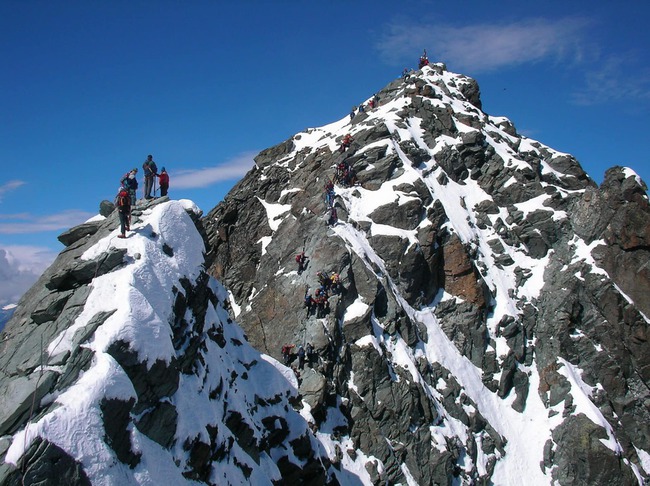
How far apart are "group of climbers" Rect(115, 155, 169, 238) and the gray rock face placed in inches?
654

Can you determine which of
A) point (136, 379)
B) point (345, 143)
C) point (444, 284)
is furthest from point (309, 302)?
point (345, 143)

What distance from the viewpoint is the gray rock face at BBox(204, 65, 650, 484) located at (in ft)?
116

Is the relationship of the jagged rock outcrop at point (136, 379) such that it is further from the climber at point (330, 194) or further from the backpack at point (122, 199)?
the climber at point (330, 194)

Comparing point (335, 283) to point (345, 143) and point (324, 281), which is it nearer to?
point (324, 281)

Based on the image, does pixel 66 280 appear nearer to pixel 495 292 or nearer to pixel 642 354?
pixel 495 292

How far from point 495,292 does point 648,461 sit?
1820cm

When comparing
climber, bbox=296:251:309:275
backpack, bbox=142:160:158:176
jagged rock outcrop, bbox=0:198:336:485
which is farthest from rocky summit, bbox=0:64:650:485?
backpack, bbox=142:160:158:176

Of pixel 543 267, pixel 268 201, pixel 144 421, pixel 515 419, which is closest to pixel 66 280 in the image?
pixel 144 421

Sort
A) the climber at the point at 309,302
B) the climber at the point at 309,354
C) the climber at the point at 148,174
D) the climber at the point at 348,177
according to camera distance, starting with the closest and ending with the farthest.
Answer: the climber at the point at 148,174, the climber at the point at 309,354, the climber at the point at 309,302, the climber at the point at 348,177

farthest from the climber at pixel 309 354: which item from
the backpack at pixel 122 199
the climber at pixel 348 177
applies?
the backpack at pixel 122 199

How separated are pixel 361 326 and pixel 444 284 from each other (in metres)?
12.1

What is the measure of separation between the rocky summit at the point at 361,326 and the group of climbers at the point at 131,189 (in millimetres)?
921

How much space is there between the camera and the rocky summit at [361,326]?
1642cm

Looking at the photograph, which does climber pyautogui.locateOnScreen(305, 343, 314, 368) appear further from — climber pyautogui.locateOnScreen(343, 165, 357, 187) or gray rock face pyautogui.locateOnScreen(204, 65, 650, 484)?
climber pyautogui.locateOnScreen(343, 165, 357, 187)
